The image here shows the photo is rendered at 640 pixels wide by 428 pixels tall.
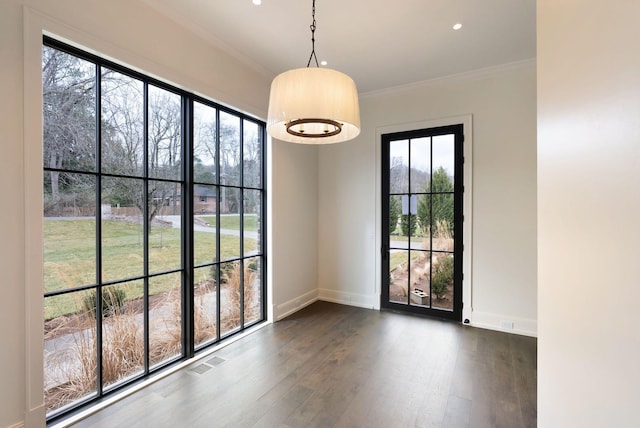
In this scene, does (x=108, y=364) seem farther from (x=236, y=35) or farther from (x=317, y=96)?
(x=236, y=35)

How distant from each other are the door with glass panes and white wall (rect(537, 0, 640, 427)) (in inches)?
126

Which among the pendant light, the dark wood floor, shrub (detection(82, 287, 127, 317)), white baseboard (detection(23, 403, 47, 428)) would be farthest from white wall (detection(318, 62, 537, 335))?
white baseboard (detection(23, 403, 47, 428))

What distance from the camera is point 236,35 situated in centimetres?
259

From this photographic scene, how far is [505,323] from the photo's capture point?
3076 mm

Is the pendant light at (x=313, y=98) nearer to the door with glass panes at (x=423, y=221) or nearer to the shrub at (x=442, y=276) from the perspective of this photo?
the door with glass panes at (x=423, y=221)

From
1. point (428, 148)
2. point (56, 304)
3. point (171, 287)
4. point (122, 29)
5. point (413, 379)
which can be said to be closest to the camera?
point (56, 304)

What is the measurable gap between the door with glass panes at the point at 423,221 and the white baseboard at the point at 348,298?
170 millimetres

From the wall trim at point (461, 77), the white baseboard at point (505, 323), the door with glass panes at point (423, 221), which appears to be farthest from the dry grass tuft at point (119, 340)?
the wall trim at point (461, 77)

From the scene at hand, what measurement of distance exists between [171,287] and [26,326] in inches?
35.2

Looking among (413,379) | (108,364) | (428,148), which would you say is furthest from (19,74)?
(428,148)

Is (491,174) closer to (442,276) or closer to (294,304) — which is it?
(442,276)

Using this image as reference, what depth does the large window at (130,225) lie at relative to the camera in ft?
5.77

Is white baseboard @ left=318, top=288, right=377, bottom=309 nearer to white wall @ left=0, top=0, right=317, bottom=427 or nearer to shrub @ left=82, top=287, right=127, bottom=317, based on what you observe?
shrub @ left=82, top=287, right=127, bottom=317

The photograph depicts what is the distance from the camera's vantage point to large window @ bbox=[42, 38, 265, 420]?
5.77ft
